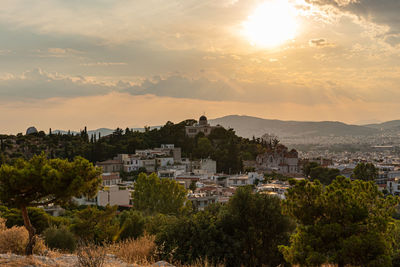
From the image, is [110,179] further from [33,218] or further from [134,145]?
[33,218]

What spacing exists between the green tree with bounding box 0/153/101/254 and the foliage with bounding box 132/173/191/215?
2087cm

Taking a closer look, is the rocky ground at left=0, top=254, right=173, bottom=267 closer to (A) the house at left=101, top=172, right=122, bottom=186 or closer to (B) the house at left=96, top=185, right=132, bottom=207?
(B) the house at left=96, top=185, right=132, bottom=207

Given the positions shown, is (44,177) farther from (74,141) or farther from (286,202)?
(74,141)

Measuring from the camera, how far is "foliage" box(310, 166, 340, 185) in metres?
50.1

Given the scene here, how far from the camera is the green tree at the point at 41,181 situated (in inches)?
291

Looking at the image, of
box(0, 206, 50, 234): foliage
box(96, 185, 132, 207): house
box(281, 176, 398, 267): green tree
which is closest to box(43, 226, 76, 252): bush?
box(0, 206, 50, 234): foliage

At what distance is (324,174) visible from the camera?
51.2 metres

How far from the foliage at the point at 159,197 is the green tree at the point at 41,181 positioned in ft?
68.5

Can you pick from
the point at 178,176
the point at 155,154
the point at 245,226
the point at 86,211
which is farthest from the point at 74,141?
the point at 245,226

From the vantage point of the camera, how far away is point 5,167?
24.4ft

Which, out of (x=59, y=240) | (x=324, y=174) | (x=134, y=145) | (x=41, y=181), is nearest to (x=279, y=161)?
(x=324, y=174)

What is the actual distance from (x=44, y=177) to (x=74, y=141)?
2191 inches

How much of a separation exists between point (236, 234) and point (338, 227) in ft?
9.86

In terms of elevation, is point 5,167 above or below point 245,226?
above
